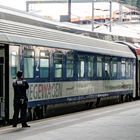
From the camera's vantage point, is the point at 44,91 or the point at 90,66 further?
the point at 90,66

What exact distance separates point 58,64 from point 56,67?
28 cm

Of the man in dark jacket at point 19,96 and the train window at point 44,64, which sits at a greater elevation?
the train window at point 44,64

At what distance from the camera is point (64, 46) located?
21734 mm

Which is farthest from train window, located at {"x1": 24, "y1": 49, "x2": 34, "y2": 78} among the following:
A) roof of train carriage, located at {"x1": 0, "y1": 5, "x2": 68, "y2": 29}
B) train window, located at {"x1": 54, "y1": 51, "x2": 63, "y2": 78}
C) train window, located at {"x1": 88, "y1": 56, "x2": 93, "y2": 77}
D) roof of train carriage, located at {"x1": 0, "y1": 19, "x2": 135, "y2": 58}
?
train window, located at {"x1": 88, "y1": 56, "x2": 93, "y2": 77}

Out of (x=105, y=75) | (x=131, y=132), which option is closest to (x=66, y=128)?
(x=131, y=132)

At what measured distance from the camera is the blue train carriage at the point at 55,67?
17.1 m

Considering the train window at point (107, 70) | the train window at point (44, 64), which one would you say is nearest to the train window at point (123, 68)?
the train window at point (107, 70)

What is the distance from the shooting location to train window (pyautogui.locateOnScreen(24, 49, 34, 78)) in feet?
59.9

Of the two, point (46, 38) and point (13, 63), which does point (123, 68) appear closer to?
point (46, 38)

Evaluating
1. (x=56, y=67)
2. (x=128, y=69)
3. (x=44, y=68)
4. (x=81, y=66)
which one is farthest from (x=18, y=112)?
(x=128, y=69)

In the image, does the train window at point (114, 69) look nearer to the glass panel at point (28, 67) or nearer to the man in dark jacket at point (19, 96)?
the glass panel at point (28, 67)

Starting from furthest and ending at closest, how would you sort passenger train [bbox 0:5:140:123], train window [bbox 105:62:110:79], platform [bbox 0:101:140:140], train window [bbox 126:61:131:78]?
1. train window [bbox 126:61:131:78]
2. train window [bbox 105:62:110:79]
3. passenger train [bbox 0:5:140:123]
4. platform [bbox 0:101:140:140]

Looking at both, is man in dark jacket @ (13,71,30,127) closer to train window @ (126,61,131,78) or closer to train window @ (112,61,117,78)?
train window @ (112,61,117,78)

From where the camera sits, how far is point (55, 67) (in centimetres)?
2075
